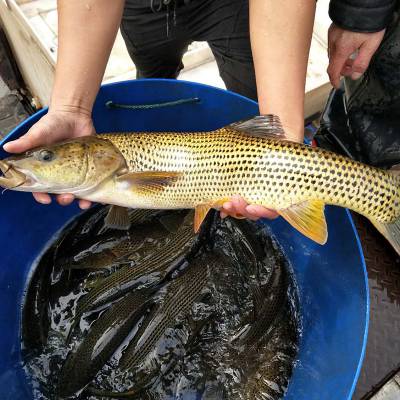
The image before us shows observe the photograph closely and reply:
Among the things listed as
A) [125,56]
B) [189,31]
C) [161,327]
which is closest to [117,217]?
[161,327]

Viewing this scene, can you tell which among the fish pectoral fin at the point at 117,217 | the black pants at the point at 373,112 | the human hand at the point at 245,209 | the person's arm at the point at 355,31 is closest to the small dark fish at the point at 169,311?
the fish pectoral fin at the point at 117,217

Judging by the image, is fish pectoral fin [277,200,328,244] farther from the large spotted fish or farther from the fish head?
the fish head

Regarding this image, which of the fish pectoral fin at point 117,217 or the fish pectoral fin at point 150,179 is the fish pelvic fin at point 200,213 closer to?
the fish pectoral fin at point 150,179

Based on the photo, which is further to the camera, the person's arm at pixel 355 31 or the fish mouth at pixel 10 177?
the person's arm at pixel 355 31

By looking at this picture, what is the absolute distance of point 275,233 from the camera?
8.82 feet

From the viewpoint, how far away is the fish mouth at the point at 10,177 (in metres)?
1.64

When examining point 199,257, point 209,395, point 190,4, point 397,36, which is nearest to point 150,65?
point 190,4

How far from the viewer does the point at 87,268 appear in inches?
97.0

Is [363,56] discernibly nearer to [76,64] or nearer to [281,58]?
[281,58]

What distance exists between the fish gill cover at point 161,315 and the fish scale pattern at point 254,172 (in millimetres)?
612

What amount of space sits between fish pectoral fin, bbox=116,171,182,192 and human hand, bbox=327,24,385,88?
967 mm

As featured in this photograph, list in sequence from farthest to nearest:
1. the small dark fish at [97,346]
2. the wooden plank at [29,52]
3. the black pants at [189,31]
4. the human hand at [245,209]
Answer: the wooden plank at [29,52] < the black pants at [189,31] < the small dark fish at [97,346] < the human hand at [245,209]

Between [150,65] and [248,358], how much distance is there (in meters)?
1.89

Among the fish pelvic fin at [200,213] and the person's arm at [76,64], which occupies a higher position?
the person's arm at [76,64]
